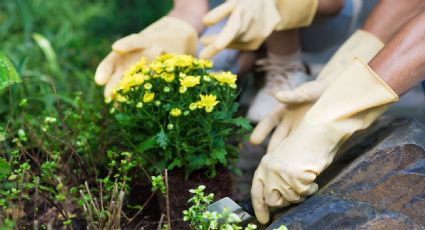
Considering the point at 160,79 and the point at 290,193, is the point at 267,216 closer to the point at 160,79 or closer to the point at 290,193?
the point at 290,193

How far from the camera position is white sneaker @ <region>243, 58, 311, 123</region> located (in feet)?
8.23

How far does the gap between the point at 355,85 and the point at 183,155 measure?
0.52 metres

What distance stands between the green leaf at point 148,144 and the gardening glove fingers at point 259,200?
296 millimetres

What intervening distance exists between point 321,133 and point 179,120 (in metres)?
0.39

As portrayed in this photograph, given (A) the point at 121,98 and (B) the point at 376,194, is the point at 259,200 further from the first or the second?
(A) the point at 121,98

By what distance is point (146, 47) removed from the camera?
6.77 ft

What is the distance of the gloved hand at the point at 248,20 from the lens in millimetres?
1840

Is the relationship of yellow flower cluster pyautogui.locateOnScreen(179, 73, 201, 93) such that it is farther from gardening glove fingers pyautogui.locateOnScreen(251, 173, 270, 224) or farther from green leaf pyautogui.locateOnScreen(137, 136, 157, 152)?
gardening glove fingers pyautogui.locateOnScreen(251, 173, 270, 224)

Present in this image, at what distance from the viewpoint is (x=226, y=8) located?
1.86 m

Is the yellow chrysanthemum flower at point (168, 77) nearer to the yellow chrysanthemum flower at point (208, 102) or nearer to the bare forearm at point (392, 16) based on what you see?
the yellow chrysanthemum flower at point (208, 102)

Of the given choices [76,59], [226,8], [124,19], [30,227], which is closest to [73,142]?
[30,227]

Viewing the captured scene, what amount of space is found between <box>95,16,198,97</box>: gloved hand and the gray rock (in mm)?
742

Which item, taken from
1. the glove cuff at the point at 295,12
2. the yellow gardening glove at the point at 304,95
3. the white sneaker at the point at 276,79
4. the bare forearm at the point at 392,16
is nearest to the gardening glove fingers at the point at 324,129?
the yellow gardening glove at the point at 304,95

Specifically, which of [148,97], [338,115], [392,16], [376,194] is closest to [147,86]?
[148,97]
